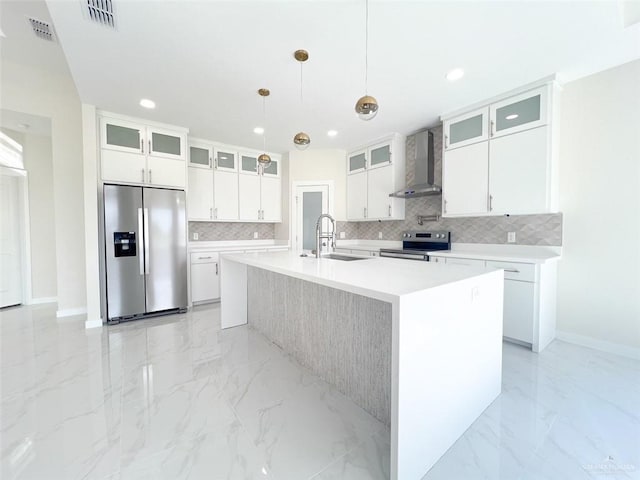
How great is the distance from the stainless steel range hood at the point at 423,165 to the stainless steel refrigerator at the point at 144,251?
327 cm

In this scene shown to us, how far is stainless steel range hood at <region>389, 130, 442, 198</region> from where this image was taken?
12.3 ft

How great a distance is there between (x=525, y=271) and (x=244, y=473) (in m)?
2.79

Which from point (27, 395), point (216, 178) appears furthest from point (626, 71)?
point (27, 395)

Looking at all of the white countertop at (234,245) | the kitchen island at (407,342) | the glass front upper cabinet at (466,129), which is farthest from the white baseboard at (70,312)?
the glass front upper cabinet at (466,129)

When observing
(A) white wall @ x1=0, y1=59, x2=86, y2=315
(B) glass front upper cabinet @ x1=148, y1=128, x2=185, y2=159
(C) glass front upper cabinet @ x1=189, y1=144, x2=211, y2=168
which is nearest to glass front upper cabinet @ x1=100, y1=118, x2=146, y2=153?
(B) glass front upper cabinet @ x1=148, y1=128, x2=185, y2=159

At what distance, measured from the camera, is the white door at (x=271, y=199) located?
4996 millimetres

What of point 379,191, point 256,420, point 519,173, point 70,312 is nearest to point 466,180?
point 519,173

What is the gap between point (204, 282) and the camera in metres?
4.15

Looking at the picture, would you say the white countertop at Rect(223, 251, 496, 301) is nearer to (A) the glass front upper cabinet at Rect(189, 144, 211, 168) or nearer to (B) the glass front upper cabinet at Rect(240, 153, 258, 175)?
(A) the glass front upper cabinet at Rect(189, 144, 211, 168)

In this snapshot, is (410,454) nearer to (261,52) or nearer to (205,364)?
(205,364)

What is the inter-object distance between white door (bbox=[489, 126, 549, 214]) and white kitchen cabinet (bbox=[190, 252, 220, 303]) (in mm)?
3912

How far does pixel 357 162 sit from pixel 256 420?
413cm

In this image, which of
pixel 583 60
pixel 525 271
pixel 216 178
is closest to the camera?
pixel 583 60

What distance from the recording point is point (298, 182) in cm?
489
